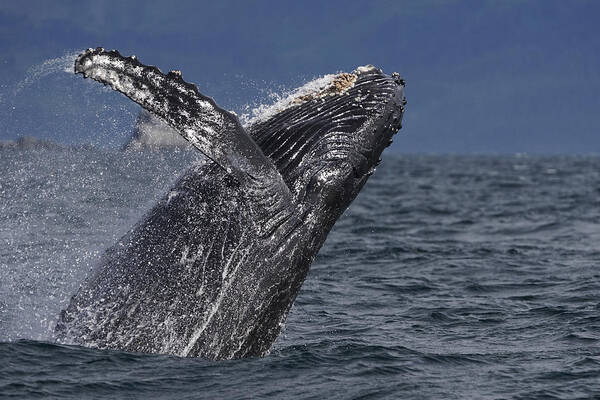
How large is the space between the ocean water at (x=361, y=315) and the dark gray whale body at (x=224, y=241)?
0.78ft

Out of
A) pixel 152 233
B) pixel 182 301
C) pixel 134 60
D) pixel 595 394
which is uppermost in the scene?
pixel 134 60

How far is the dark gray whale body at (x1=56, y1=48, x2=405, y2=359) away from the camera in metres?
7.69

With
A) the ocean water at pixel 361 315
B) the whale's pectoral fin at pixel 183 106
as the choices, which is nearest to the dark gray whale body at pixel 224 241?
the whale's pectoral fin at pixel 183 106

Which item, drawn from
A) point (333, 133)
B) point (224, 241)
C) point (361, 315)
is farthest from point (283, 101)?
point (361, 315)

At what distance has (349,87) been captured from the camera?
8.97m

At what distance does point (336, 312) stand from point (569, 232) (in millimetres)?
11306

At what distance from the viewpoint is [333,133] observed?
8.49 m

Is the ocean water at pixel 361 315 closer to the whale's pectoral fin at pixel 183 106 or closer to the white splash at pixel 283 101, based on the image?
the white splash at pixel 283 101

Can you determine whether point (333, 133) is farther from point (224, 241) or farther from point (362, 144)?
Answer: point (224, 241)

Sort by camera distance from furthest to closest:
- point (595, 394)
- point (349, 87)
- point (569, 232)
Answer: point (569, 232) < point (349, 87) < point (595, 394)

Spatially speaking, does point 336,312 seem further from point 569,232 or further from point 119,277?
point 569,232

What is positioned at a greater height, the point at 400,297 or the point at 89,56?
the point at 89,56

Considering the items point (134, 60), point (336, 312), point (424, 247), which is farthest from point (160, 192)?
point (424, 247)

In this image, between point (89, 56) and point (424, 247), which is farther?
point (424, 247)
